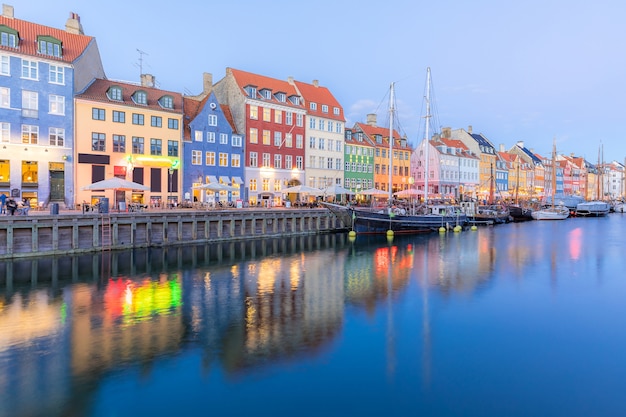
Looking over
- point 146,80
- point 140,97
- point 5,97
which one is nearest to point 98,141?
point 140,97

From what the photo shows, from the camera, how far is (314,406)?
9.66 meters

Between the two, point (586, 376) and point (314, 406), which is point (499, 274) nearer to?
point (586, 376)

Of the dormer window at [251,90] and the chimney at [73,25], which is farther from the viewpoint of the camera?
the dormer window at [251,90]

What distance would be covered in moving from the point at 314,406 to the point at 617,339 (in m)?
11.0

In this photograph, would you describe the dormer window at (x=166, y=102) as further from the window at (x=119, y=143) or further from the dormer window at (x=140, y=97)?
the window at (x=119, y=143)

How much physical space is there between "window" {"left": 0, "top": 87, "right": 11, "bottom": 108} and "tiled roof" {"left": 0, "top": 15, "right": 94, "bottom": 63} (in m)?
3.17

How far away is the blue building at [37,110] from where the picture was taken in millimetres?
35844

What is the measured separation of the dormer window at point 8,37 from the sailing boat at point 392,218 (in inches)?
1176

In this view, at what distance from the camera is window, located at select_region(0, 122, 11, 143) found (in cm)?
3569

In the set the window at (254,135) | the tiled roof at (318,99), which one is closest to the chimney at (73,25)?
the window at (254,135)

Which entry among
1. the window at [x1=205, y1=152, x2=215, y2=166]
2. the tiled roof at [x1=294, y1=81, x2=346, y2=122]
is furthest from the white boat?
the window at [x1=205, y1=152, x2=215, y2=166]

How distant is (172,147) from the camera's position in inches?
1794

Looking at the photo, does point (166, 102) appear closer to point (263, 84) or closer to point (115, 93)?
point (115, 93)

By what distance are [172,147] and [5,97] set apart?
47.5 feet
